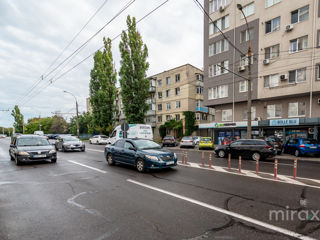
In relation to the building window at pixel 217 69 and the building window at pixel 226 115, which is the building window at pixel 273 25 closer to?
the building window at pixel 217 69

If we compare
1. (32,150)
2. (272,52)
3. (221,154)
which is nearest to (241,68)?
(272,52)

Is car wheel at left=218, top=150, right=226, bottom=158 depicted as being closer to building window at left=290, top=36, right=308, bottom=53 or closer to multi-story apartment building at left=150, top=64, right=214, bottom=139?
building window at left=290, top=36, right=308, bottom=53

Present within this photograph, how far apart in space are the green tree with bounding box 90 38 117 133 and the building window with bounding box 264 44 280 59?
83.9 ft

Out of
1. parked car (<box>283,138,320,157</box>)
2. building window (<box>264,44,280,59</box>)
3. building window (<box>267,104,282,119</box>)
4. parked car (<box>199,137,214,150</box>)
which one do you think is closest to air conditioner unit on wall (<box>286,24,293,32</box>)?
building window (<box>264,44,280,59</box>)

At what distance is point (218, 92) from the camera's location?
25.8m

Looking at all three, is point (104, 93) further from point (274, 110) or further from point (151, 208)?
point (151, 208)

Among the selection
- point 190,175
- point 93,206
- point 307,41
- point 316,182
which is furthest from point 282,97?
point 93,206

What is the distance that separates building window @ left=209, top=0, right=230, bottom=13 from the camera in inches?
983

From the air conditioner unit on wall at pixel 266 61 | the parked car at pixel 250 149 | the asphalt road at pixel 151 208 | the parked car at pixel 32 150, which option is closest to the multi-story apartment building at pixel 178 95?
the air conditioner unit on wall at pixel 266 61

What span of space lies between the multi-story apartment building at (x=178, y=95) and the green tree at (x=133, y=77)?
10080 millimetres

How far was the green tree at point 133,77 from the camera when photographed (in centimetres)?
2903

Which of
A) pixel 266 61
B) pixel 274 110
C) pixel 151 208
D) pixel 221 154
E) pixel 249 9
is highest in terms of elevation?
pixel 249 9

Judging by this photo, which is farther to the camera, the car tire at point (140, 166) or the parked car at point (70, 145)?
the parked car at point (70, 145)

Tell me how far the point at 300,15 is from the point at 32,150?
84.2 feet
